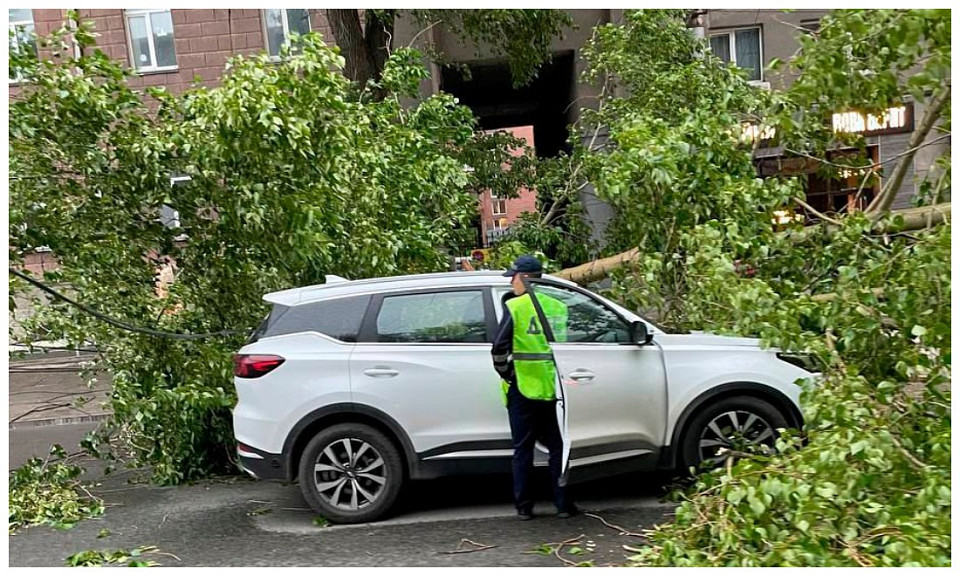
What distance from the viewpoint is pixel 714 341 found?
5832 mm

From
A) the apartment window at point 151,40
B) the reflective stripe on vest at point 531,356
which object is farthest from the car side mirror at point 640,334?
the apartment window at point 151,40

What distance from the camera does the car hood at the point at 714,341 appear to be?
228 inches

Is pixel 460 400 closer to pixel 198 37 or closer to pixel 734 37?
pixel 734 37

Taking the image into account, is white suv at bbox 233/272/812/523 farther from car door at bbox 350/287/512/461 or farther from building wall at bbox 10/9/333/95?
building wall at bbox 10/9/333/95

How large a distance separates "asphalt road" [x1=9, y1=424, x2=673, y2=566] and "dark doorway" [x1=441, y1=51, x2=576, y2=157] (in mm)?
9681

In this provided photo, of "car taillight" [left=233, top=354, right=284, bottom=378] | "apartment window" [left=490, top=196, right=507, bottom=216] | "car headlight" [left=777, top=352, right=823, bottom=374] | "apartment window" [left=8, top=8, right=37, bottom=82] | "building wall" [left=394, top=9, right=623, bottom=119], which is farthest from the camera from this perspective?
"building wall" [left=394, top=9, right=623, bottom=119]

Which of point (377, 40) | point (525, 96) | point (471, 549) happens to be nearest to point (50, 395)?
point (377, 40)

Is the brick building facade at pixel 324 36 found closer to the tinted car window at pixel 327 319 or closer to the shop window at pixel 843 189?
the shop window at pixel 843 189

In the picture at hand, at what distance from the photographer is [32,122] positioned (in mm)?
6152

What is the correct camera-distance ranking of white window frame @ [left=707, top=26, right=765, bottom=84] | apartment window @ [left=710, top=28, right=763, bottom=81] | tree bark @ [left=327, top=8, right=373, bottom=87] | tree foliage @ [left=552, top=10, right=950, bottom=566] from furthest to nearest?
apartment window @ [left=710, top=28, right=763, bottom=81] → white window frame @ [left=707, top=26, right=765, bottom=84] → tree bark @ [left=327, top=8, right=373, bottom=87] → tree foliage @ [left=552, top=10, right=950, bottom=566]

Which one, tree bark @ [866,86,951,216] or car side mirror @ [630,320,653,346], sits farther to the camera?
car side mirror @ [630,320,653,346]

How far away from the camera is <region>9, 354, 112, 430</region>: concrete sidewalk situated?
8977mm

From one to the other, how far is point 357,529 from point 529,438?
1.36m

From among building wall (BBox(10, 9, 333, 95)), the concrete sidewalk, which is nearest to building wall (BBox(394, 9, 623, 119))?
building wall (BBox(10, 9, 333, 95))
